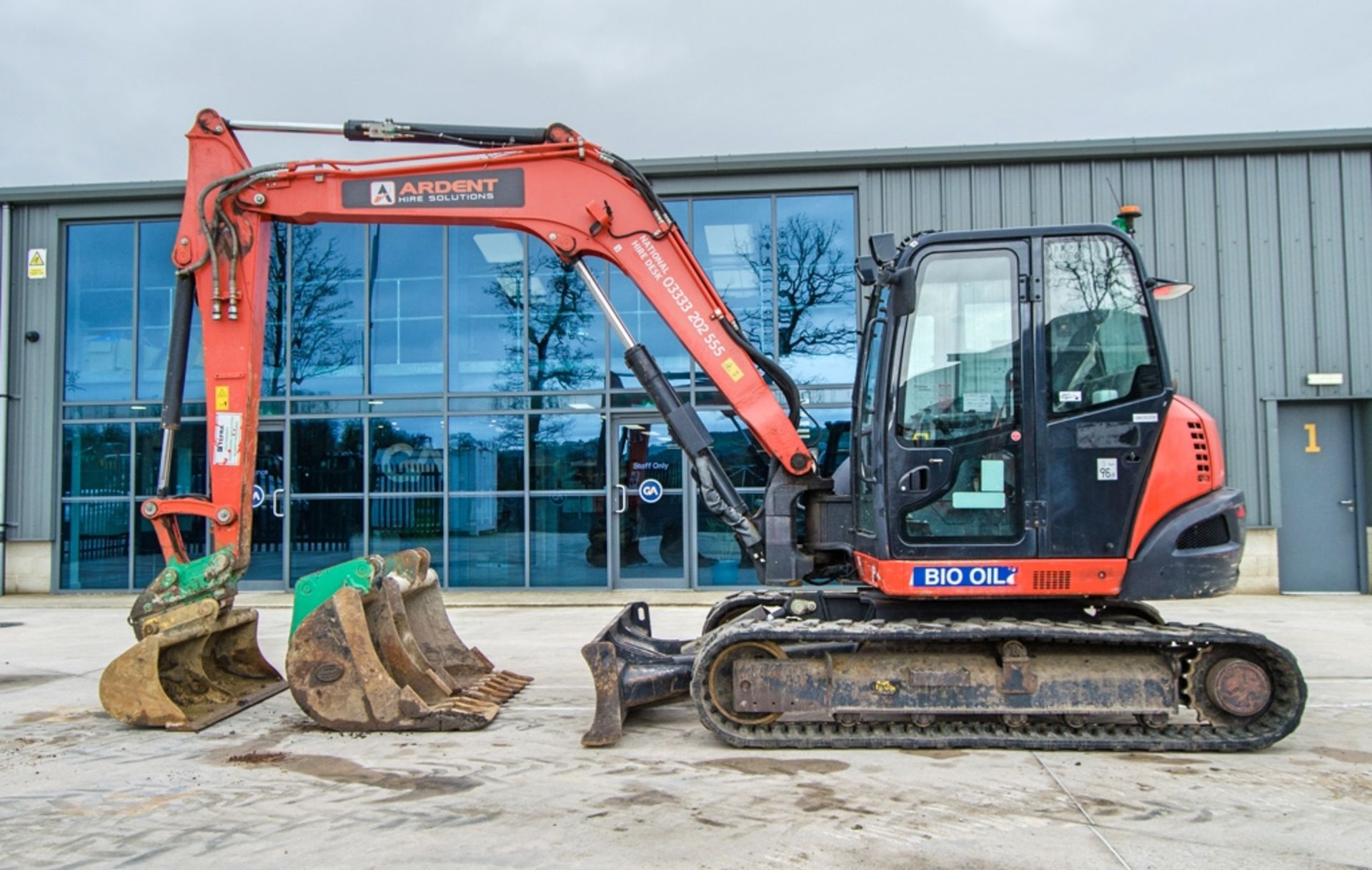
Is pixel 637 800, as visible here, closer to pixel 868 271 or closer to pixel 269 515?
pixel 868 271

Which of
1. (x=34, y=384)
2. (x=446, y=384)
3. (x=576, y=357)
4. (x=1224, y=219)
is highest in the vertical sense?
(x=1224, y=219)

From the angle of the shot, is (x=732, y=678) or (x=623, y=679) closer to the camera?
(x=732, y=678)

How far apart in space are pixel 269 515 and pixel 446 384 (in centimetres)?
321

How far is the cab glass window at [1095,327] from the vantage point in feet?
17.9

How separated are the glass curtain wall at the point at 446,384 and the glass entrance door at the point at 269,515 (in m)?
0.17

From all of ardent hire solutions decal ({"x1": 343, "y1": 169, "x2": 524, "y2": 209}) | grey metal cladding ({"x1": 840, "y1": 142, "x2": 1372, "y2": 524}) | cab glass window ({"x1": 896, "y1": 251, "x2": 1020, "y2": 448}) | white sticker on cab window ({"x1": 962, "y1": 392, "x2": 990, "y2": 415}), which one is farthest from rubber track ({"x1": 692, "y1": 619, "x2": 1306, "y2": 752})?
grey metal cladding ({"x1": 840, "y1": 142, "x2": 1372, "y2": 524})

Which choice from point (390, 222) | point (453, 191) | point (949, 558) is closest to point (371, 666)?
point (390, 222)

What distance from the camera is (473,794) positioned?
4746mm

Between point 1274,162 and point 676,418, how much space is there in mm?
10879

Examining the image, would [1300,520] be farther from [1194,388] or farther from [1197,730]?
[1197,730]

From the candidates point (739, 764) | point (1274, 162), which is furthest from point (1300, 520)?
point (739, 764)

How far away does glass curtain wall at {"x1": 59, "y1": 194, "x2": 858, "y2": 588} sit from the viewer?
13.7 meters

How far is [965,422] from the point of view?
5.50 meters

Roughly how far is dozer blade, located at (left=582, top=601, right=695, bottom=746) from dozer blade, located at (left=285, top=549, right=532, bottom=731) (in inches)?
34.4
